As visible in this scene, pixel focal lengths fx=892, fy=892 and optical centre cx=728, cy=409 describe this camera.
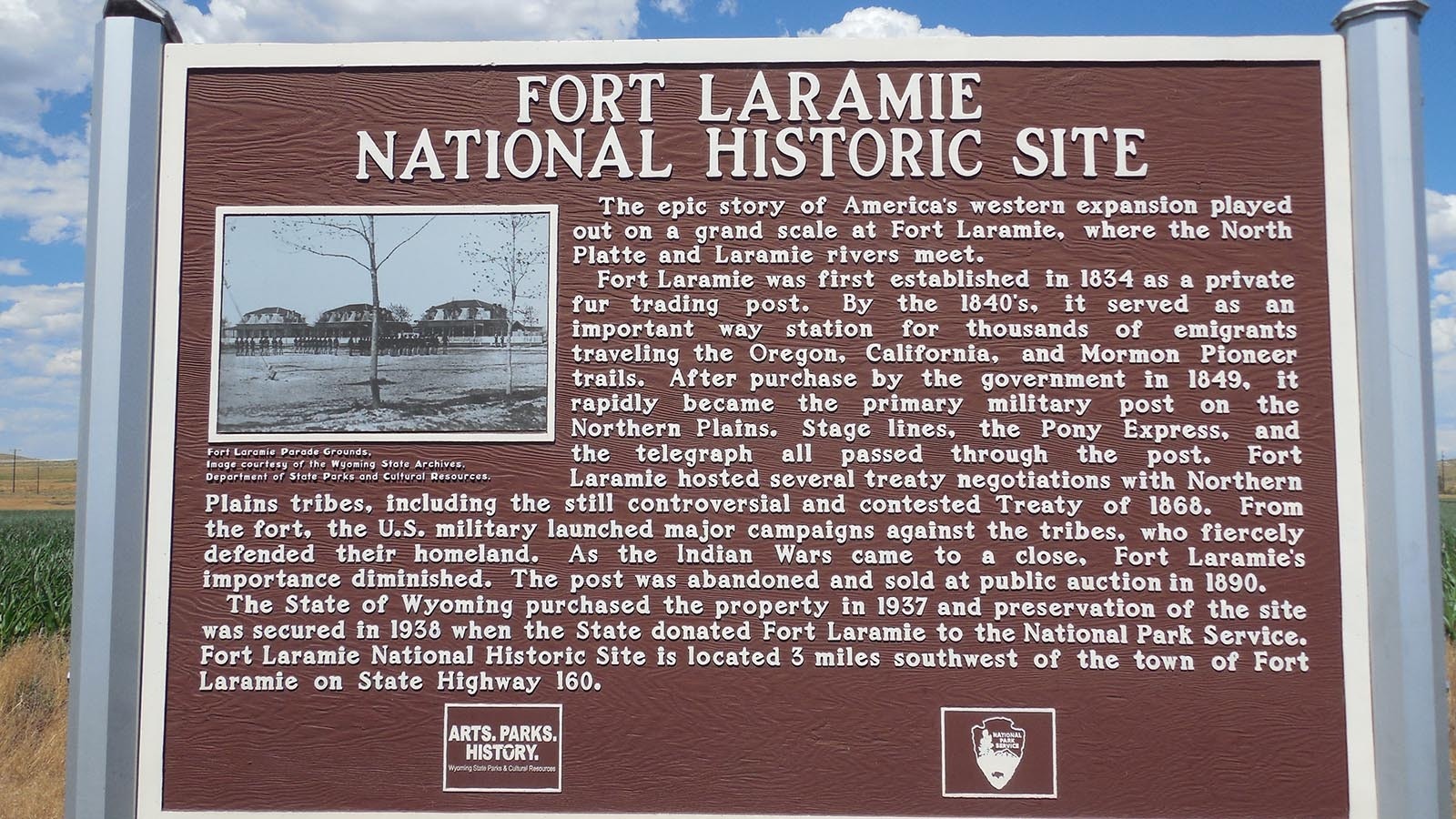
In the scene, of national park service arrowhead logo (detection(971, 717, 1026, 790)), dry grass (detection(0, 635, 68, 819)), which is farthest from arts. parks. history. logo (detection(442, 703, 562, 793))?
dry grass (detection(0, 635, 68, 819))

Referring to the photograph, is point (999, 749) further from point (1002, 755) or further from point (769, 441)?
point (769, 441)

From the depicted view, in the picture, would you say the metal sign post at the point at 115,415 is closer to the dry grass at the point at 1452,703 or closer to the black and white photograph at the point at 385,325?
the black and white photograph at the point at 385,325

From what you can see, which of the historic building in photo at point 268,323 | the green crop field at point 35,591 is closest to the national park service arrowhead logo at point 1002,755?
the historic building in photo at point 268,323

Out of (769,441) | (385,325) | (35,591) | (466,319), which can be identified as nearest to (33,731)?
(35,591)

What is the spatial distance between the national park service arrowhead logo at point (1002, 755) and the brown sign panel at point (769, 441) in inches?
1.1

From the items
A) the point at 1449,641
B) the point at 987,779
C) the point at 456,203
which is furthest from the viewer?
the point at 1449,641

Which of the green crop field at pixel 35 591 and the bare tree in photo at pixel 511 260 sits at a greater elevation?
the bare tree in photo at pixel 511 260

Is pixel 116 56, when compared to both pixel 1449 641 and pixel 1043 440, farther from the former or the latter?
pixel 1449 641

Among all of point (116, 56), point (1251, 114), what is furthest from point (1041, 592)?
Answer: point (116, 56)

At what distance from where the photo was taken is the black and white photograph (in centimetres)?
405

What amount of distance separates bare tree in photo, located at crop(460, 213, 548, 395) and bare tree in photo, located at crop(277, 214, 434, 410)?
0.32 metres

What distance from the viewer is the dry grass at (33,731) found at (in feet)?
19.5

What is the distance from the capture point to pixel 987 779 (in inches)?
154

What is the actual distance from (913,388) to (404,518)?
238 cm
